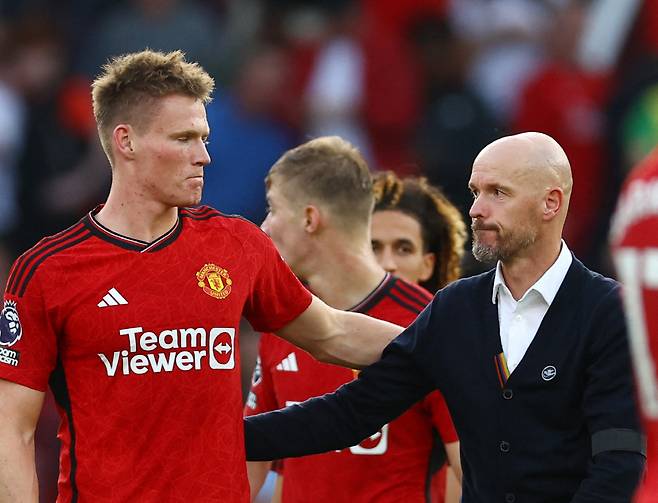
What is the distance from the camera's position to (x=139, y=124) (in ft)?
15.1

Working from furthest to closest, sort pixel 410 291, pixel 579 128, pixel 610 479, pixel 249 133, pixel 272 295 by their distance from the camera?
pixel 249 133 < pixel 579 128 < pixel 410 291 < pixel 272 295 < pixel 610 479

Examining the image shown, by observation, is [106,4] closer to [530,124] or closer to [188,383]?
[530,124]

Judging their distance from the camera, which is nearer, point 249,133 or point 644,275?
point 644,275

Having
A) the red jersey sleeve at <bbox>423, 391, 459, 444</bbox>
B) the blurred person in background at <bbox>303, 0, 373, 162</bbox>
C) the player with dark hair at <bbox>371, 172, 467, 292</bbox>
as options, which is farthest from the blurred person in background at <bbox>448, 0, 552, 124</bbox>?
the red jersey sleeve at <bbox>423, 391, 459, 444</bbox>

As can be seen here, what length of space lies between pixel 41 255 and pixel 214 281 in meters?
0.55

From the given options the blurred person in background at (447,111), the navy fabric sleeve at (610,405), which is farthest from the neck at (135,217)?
the blurred person in background at (447,111)

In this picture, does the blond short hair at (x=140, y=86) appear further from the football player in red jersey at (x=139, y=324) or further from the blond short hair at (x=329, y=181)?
the blond short hair at (x=329, y=181)

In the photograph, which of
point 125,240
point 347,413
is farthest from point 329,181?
point 125,240

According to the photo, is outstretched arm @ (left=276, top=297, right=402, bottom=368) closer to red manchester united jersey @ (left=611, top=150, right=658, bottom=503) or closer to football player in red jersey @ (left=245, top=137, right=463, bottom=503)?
football player in red jersey @ (left=245, top=137, right=463, bottom=503)

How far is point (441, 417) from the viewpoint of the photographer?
17.2ft

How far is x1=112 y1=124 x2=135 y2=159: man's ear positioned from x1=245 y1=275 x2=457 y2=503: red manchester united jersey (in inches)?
50.5

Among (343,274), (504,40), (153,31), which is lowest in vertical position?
(343,274)

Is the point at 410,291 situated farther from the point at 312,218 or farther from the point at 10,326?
the point at 10,326

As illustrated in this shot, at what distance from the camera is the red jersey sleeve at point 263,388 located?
570 centimetres
